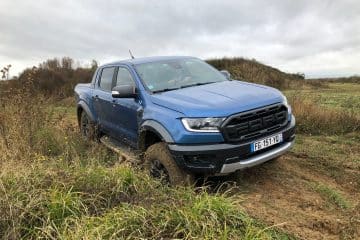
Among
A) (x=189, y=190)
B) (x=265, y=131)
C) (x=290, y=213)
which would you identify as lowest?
(x=290, y=213)

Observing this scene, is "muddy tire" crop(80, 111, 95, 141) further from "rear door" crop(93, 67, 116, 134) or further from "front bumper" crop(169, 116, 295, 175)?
"front bumper" crop(169, 116, 295, 175)

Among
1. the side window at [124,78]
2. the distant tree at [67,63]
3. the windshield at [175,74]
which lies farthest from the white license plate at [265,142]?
the distant tree at [67,63]

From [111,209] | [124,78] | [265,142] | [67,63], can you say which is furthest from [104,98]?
[67,63]

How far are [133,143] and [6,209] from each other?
8.26ft

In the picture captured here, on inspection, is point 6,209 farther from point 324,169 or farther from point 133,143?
point 324,169

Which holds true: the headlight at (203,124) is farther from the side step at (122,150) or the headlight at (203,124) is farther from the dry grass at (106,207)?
the side step at (122,150)

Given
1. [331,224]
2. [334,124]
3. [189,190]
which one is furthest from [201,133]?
[334,124]

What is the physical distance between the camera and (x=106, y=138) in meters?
7.86

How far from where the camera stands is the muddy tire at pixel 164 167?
18.0 ft

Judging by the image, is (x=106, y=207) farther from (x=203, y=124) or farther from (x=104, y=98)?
(x=104, y=98)

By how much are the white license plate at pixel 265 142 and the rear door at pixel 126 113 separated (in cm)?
172

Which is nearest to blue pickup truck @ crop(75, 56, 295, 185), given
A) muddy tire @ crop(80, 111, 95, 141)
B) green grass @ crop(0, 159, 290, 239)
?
green grass @ crop(0, 159, 290, 239)

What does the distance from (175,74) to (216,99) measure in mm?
1362

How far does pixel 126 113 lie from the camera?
22.1 ft
